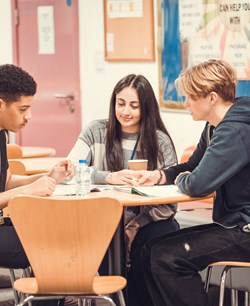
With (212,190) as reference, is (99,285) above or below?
below

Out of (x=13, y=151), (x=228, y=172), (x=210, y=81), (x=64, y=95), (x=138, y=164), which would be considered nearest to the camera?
(x=228, y=172)

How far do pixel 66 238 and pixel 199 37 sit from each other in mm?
3188

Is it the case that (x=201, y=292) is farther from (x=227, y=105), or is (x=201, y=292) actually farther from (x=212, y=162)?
(x=227, y=105)

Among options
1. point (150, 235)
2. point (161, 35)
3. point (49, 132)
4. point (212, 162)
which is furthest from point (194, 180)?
point (49, 132)

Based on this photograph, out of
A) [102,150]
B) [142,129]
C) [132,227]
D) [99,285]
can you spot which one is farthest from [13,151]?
[99,285]

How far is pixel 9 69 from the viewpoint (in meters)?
3.94

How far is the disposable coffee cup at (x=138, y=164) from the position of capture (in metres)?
4.23

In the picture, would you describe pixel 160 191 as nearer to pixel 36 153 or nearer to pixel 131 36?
pixel 36 153

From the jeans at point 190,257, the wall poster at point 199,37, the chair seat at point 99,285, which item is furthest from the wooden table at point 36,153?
the chair seat at point 99,285

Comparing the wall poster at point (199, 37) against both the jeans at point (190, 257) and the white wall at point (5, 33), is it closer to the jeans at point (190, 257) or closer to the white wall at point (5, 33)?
the jeans at point (190, 257)

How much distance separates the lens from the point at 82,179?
12.7 feet

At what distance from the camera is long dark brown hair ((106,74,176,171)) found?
4531 millimetres

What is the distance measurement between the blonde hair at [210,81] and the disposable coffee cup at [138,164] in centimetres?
46

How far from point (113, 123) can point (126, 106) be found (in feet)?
0.42
